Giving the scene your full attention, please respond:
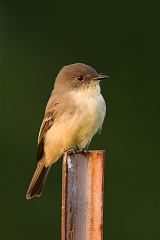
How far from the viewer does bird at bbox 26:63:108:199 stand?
5.69 meters

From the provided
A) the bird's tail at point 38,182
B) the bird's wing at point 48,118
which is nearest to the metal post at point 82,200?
the bird's wing at point 48,118

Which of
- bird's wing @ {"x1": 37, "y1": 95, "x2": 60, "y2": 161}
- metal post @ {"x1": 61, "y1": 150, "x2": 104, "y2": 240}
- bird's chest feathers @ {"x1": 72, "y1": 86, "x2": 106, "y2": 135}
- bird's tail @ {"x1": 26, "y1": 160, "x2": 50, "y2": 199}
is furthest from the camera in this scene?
bird's tail @ {"x1": 26, "y1": 160, "x2": 50, "y2": 199}

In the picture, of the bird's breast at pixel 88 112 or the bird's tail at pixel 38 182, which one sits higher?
the bird's breast at pixel 88 112

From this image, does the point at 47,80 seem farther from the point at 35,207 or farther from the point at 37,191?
the point at 37,191

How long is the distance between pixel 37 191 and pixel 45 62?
15.4 feet

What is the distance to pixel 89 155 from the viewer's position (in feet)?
12.7

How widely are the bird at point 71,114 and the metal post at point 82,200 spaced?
189cm

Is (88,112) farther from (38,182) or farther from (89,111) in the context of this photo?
(38,182)

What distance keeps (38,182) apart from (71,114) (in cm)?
68

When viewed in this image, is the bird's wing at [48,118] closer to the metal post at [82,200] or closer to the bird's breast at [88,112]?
the bird's breast at [88,112]

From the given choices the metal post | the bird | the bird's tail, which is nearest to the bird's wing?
the bird

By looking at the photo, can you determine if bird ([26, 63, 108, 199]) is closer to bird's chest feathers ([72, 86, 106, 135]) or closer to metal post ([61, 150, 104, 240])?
bird's chest feathers ([72, 86, 106, 135])

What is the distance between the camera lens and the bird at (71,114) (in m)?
5.69

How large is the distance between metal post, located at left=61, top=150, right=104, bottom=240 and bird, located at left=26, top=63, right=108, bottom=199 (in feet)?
6.19
